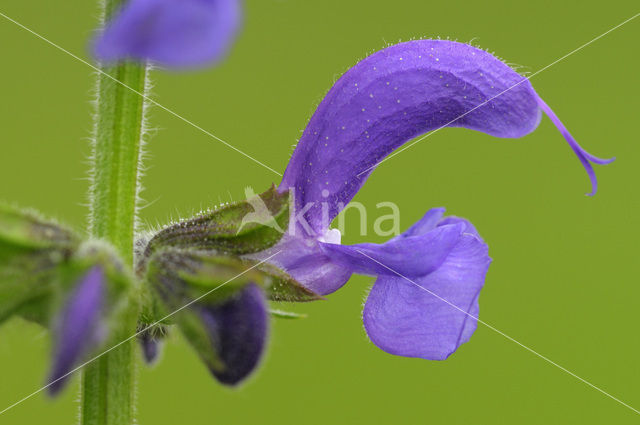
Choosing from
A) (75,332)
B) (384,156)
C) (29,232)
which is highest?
(384,156)

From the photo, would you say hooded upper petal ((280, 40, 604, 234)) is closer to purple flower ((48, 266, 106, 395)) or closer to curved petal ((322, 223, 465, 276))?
curved petal ((322, 223, 465, 276))

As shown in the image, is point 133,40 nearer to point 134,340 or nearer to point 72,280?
point 72,280

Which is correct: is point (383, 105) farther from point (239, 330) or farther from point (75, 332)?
point (75, 332)

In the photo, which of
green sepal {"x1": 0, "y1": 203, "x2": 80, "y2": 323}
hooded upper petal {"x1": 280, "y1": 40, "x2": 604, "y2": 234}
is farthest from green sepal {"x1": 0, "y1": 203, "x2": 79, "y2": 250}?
hooded upper petal {"x1": 280, "y1": 40, "x2": 604, "y2": 234}

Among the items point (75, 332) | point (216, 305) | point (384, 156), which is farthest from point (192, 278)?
point (384, 156)

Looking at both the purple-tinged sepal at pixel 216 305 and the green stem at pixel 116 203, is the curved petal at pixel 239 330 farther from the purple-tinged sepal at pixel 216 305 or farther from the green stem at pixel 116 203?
the green stem at pixel 116 203

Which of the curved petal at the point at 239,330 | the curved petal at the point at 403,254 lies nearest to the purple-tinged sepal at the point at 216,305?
the curved petal at the point at 239,330

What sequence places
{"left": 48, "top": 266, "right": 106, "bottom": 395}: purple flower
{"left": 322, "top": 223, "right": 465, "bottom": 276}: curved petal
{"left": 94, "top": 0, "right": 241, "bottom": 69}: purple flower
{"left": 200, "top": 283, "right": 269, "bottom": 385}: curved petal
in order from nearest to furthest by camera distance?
{"left": 94, "top": 0, "right": 241, "bottom": 69}: purple flower → {"left": 48, "top": 266, "right": 106, "bottom": 395}: purple flower → {"left": 200, "top": 283, "right": 269, "bottom": 385}: curved petal → {"left": 322, "top": 223, "right": 465, "bottom": 276}: curved petal

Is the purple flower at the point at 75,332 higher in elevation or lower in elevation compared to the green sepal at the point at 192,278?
lower
